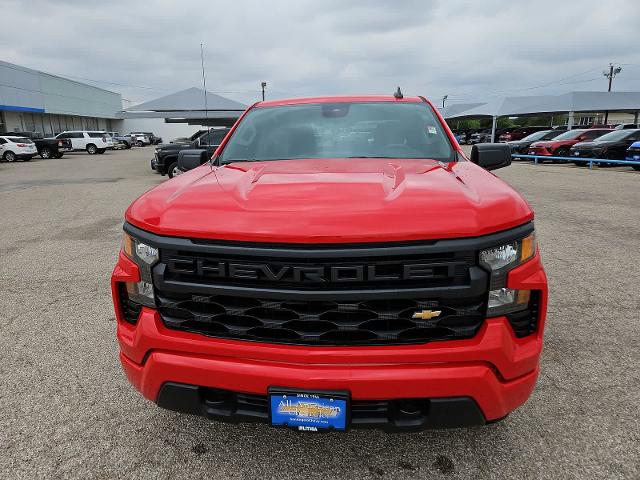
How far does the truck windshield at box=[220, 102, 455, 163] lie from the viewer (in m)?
2.91

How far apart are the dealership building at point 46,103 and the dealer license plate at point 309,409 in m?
45.0

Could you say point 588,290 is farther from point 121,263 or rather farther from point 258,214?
point 121,263

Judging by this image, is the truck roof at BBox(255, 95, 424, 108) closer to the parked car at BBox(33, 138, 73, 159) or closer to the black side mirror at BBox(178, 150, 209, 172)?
the black side mirror at BBox(178, 150, 209, 172)

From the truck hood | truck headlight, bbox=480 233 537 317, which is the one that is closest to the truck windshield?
the truck hood

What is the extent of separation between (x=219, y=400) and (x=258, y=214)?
2.58 ft

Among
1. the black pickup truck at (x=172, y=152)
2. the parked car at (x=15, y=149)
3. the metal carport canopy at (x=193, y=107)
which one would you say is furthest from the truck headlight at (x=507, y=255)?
the metal carport canopy at (x=193, y=107)

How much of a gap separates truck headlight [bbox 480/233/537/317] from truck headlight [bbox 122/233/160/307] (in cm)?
132

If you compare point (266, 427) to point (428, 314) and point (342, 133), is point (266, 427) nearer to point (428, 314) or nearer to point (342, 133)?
point (428, 314)

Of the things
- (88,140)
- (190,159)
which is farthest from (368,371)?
(88,140)

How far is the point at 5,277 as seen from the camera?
493 centimetres

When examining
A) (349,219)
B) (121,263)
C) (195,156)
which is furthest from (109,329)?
(349,219)

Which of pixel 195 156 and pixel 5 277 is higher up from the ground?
pixel 195 156

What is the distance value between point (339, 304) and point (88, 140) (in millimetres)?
37686

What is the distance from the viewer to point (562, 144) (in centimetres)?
2102
